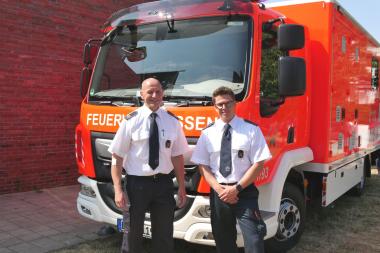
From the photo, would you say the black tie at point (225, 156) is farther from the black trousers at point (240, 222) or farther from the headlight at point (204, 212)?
the headlight at point (204, 212)

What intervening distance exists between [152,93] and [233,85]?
34.6 inches

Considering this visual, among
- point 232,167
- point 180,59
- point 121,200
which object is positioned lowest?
point 121,200

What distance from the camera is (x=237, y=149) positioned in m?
3.31

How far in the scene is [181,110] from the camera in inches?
152

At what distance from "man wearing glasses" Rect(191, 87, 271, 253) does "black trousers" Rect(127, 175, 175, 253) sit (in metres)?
0.34

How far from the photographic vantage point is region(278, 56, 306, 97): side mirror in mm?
3848

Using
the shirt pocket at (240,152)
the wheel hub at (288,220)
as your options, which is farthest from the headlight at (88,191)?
the wheel hub at (288,220)

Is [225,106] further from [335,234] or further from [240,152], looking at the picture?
[335,234]

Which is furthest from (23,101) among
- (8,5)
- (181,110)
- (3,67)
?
(181,110)

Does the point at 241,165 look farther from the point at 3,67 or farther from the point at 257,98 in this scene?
the point at 3,67

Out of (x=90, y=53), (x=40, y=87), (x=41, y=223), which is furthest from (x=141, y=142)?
(x=40, y=87)

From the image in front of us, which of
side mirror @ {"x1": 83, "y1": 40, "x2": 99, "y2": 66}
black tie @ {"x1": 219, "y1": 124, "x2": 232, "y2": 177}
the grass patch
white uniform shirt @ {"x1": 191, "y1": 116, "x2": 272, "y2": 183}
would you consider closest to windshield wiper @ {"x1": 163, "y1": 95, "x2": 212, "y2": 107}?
white uniform shirt @ {"x1": 191, "y1": 116, "x2": 272, "y2": 183}

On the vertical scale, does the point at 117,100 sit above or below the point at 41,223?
above

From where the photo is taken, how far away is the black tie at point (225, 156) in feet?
10.9
